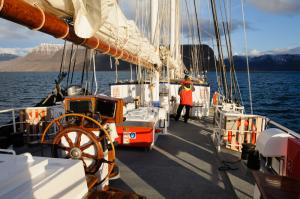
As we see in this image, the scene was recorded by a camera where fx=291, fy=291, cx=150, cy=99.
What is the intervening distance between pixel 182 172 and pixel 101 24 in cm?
337

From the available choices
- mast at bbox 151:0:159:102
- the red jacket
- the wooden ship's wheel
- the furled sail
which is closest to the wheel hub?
the wooden ship's wheel

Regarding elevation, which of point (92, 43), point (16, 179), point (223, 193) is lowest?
point (223, 193)

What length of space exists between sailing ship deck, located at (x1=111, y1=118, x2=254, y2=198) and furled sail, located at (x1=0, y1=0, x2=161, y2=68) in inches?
88.7

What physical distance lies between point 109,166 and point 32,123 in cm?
444

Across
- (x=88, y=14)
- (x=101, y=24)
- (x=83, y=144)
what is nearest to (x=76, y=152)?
(x=83, y=144)

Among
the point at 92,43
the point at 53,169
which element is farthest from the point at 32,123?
the point at 53,169

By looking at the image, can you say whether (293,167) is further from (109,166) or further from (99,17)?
(99,17)

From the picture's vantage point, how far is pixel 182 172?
564 cm

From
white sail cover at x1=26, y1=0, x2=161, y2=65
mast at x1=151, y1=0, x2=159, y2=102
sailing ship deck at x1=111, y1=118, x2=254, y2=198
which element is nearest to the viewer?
white sail cover at x1=26, y1=0, x2=161, y2=65

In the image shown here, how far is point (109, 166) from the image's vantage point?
4516mm

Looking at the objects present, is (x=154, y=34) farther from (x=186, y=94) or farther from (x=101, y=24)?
(x=101, y=24)

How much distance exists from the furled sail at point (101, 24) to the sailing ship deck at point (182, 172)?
2254 millimetres

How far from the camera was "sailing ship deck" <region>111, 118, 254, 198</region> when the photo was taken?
15.6ft

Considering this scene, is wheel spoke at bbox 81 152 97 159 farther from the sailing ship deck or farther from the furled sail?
the furled sail
